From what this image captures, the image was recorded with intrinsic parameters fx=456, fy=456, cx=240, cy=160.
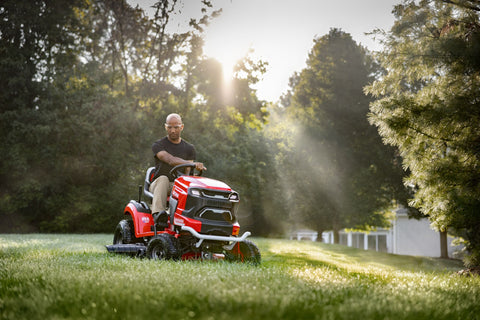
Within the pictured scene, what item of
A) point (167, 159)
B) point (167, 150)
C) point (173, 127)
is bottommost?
point (167, 159)

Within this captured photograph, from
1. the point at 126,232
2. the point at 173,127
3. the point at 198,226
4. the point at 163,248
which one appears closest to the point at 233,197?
the point at 198,226

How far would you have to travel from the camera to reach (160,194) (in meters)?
6.96

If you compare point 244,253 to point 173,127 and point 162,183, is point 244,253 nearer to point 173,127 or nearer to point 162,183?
point 162,183

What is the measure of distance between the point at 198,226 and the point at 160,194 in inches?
38.6

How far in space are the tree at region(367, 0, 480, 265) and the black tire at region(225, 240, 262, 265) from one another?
Result: 3.08 m

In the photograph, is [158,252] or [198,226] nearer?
[198,226]

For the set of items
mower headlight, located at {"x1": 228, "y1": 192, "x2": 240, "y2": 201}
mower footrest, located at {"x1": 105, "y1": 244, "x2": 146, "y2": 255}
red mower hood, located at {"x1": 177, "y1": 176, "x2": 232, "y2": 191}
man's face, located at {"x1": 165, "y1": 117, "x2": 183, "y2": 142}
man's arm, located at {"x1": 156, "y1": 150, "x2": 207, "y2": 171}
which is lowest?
mower footrest, located at {"x1": 105, "y1": 244, "x2": 146, "y2": 255}

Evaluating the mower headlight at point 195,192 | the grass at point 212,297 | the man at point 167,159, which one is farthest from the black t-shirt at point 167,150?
the grass at point 212,297

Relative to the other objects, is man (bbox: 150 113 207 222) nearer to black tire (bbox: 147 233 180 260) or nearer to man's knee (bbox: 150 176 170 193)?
man's knee (bbox: 150 176 170 193)

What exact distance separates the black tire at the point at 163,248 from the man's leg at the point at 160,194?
1.76 feet

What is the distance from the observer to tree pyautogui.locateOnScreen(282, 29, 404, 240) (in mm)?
23000

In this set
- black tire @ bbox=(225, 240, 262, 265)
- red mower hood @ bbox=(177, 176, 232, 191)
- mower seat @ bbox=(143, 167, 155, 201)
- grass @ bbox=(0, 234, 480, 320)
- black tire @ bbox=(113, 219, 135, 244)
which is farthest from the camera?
black tire @ bbox=(113, 219, 135, 244)

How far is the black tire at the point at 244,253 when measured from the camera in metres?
6.70

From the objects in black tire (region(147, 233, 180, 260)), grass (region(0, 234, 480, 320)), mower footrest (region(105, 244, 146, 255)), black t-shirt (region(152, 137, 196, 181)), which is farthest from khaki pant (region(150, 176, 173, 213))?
grass (region(0, 234, 480, 320))
